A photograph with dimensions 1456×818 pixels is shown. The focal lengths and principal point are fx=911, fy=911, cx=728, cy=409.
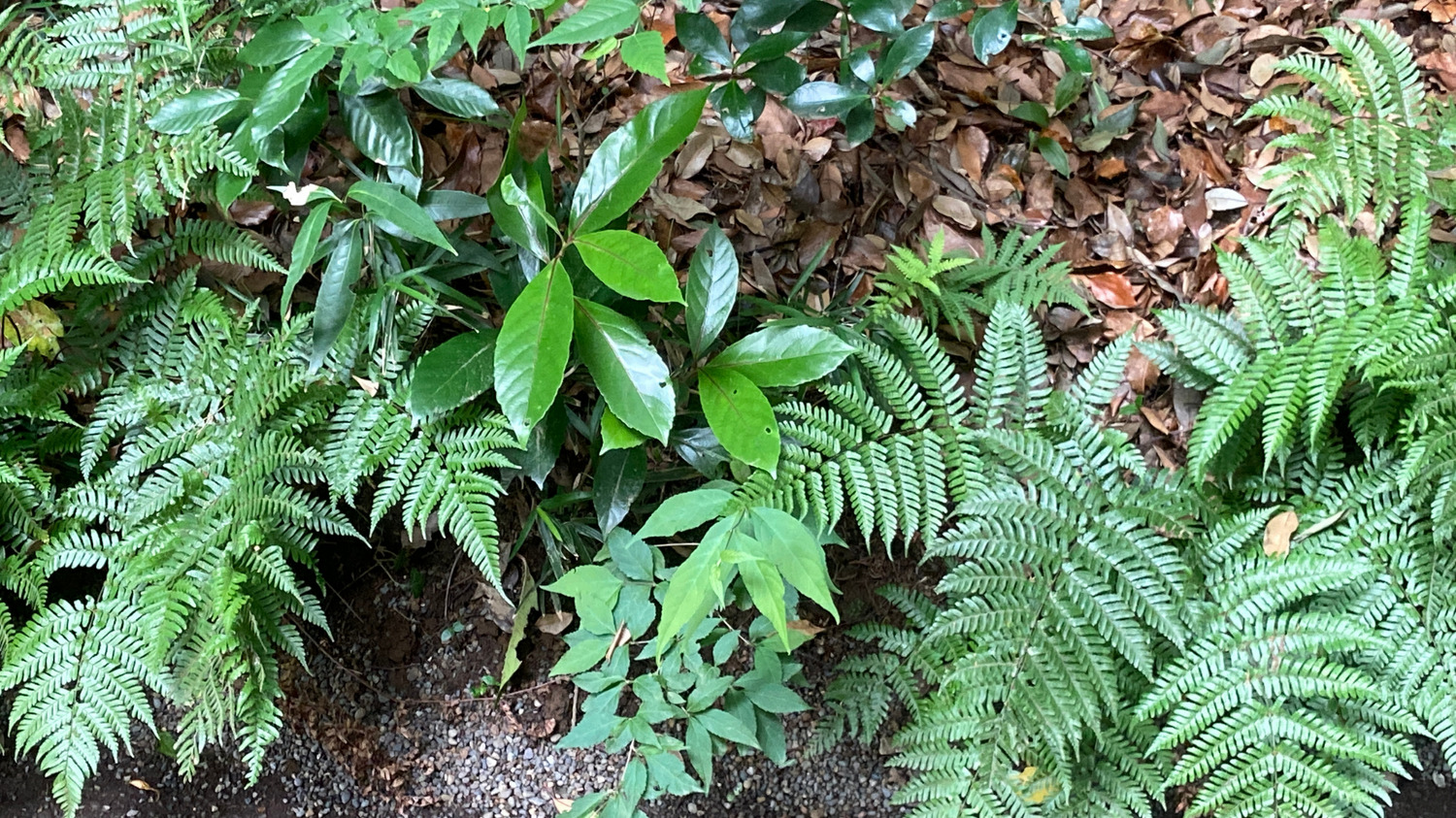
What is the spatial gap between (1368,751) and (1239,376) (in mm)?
849

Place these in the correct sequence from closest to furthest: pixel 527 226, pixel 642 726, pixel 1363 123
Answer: pixel 527 226 < pixel 642 726 < pixel 1363 123

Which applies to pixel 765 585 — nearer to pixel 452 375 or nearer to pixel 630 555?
pixel 630 555

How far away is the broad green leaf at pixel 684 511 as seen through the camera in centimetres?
185

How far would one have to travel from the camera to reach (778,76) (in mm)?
2170

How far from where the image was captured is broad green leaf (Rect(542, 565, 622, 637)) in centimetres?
212

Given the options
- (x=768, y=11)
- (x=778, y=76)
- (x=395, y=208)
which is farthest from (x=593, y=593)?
(x=768, y=11)

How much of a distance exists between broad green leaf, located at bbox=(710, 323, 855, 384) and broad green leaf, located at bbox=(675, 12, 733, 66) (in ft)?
2.29

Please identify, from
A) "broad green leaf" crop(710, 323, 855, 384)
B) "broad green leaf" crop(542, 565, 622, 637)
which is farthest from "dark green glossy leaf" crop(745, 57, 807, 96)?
"broad green leaf" crop(542, 565, 622, 637)

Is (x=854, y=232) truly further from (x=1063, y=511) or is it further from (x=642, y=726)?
(x=642, y=726)

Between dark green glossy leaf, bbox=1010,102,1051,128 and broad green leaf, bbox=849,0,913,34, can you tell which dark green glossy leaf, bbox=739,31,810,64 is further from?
dark green glossy leaf, bbox=1010,102,1051,128

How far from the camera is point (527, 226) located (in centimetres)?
192

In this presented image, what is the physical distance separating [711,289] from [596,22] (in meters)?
0.61

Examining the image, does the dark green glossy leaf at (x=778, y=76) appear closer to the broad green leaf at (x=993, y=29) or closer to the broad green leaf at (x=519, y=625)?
the broad green leaf at (x=993, y=29)

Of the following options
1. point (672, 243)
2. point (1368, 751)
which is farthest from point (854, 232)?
point (1368, 751)
